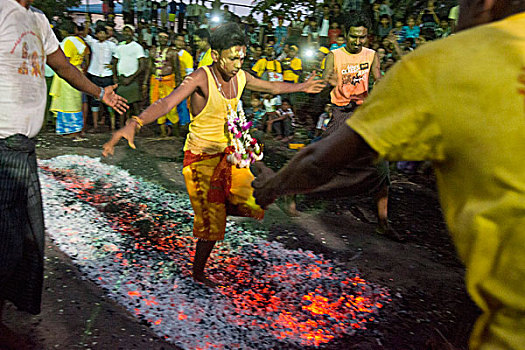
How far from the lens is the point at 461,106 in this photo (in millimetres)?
978

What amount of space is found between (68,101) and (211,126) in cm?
605

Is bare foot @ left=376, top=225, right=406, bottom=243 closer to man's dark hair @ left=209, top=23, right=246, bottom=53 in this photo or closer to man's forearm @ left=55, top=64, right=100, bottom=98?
man's dark hair @ left=209, top=23, right=246, bottom=53

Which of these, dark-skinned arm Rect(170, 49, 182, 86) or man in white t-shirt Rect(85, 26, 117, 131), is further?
dark-skinned arm Rect(170, 49, 182, 86)

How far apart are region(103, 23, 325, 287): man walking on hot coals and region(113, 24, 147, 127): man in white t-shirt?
6619 millimetres

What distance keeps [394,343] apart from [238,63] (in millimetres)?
2362

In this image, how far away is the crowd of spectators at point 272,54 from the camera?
941 cm

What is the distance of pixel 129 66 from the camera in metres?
9.69

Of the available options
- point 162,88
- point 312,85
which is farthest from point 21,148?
point 162,88

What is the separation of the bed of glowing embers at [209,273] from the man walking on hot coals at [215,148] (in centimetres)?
45

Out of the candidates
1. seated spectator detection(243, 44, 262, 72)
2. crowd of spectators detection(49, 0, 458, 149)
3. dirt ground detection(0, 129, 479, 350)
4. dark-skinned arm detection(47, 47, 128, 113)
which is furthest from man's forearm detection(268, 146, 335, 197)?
seated spectator detection(243, 44, 262, 72)

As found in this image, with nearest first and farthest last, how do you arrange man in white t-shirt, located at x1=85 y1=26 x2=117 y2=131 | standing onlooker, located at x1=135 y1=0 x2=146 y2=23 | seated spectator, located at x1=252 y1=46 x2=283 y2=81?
man in white t-shirt, located at x1=85 y1=26 x2=117 y2=131 → seated spectator, located at x1=252 y1=46 x2=283 y2=81 → standing onlooker, located at x1=135 y1=0 x2=146 y2=23

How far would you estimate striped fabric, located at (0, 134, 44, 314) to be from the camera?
2.58m

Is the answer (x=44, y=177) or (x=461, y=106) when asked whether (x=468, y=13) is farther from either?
(x=44, y=177)

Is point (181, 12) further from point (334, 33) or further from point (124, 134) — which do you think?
point (124, 134)
